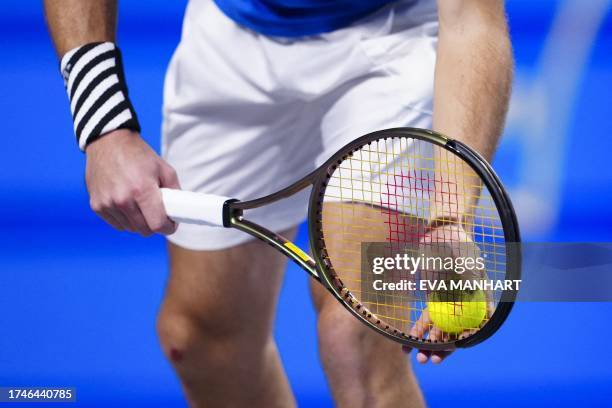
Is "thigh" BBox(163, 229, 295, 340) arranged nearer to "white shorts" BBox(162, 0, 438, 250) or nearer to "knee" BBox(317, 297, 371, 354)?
"white shorts" BBox(162, 0, 438, 250)

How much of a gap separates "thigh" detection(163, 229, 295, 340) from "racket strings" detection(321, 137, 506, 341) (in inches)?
9.4

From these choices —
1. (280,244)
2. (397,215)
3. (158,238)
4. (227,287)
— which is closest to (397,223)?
(397,215)

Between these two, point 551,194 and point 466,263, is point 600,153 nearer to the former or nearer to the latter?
point 551,194

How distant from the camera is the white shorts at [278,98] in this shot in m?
1.22

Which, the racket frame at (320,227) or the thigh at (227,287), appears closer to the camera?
the racket frame at (320,227)

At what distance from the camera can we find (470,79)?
1.08m

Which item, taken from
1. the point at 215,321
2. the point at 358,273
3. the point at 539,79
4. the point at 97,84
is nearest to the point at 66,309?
the point at 215,321

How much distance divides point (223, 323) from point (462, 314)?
51 centimetres

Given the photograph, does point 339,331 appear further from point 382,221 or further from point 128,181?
point 128,181

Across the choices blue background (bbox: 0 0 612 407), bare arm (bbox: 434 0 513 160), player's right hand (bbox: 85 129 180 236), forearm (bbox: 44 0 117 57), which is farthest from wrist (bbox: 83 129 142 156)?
blue background (bbox: 0 0 612 407)

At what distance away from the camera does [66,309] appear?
1.93 meters

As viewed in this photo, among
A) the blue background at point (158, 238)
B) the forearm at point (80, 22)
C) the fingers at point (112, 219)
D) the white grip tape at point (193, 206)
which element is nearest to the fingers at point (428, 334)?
the white grip tape at point (193, 206)

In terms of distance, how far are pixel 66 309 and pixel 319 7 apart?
3.04 ft

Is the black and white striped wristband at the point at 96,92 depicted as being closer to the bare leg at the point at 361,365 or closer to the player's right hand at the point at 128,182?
the player's right hand at the point at 128,182
